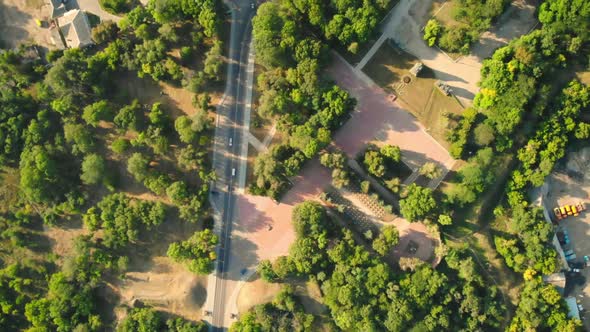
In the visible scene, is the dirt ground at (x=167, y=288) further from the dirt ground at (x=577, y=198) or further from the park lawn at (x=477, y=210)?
the dirt ground at (x=577, y=198)

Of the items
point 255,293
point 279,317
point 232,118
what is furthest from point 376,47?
point 279,317

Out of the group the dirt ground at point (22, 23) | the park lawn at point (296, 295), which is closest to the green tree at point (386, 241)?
the park lawn at point (296, 295)

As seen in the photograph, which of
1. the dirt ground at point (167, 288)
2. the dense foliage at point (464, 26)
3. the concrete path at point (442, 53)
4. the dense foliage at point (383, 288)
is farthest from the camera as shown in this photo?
the dirt ground at point (167, 288)

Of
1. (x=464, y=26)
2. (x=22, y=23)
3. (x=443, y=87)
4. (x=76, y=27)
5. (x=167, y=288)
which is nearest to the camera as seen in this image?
(x=464, y=26)

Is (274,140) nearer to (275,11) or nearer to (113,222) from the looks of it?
(275,11)

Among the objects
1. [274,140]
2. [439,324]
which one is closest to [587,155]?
[439,324]

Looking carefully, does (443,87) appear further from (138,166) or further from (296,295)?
(138,166)

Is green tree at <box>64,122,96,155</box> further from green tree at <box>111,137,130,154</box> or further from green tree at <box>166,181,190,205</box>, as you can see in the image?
green tree at <box>166,181,190,205</box>
